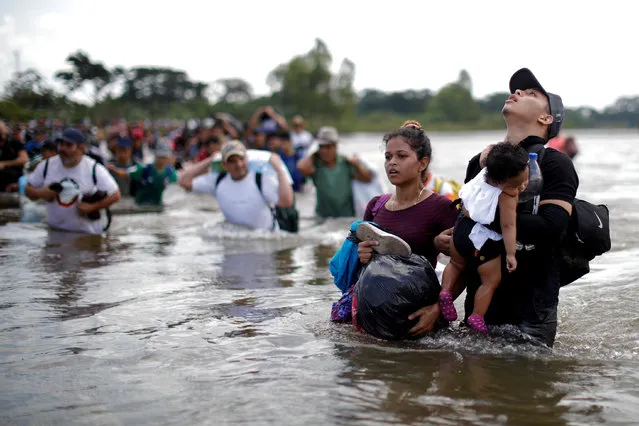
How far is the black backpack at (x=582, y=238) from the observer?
4.46m

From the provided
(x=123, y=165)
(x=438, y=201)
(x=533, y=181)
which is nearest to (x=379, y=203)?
(x=438, y=201)

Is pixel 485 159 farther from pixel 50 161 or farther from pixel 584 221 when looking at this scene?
pixel 50 161

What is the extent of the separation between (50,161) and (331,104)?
116664 mm

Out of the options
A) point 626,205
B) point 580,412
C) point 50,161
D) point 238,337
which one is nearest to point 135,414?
point 238,337

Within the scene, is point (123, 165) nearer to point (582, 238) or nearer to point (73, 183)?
point (73, 183)

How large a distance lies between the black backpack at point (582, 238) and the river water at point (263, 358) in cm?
54

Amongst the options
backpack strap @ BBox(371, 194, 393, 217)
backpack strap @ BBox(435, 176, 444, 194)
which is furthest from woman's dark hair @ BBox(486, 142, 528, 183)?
backpack strap @ BBox(435, 176, 444, 194)

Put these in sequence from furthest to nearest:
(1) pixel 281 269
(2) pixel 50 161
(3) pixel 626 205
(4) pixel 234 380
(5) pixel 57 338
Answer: (3) pixel 626 205, (2) pixel 50 161, (1) pixel 281 269, (5) pixel 57 338, (4) pixel 234 380

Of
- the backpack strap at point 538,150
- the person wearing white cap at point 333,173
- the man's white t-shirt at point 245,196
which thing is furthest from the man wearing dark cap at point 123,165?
the backpack strap at point 538,150

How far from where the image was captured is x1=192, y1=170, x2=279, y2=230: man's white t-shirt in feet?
32.6

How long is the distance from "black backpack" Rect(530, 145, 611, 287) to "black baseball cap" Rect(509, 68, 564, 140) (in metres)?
0.25

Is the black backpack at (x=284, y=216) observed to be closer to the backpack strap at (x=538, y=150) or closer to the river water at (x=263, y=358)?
the river water at (x=263, y=358)

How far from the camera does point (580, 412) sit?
12.7 ft

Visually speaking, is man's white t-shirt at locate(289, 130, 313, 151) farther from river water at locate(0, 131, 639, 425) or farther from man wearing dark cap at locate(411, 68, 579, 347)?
man wearing dark cap at locate(411, 68, 579, 347)
